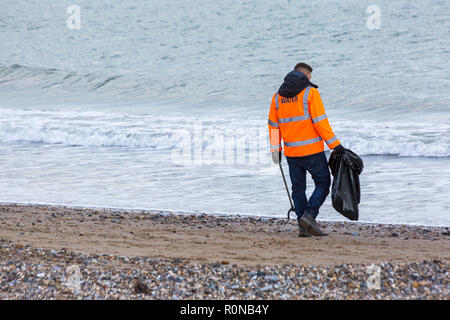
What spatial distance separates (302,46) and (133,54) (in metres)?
9.33

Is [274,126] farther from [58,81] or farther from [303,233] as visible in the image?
[58,81]

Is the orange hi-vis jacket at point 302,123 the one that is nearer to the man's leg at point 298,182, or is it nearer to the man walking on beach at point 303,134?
the man walking on beach at point 303,134

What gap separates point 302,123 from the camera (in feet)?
20.6

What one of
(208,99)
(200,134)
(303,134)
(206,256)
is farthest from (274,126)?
(208,99)

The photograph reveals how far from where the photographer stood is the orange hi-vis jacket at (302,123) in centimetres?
617

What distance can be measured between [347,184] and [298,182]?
521 millimetres

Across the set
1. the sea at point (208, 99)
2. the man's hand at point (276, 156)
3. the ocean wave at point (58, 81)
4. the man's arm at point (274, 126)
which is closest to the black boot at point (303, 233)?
the man's hand at point (276, 156)

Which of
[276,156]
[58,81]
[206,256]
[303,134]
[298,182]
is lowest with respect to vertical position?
[58,81]

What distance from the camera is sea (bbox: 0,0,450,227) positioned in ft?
29.8

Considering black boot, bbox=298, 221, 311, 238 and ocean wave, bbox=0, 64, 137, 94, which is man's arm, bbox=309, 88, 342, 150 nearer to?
black boot, bbox=298, 221, 311, 238

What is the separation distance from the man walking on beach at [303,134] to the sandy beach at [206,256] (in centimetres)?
36

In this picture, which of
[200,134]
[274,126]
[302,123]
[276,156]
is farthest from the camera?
[200,134]

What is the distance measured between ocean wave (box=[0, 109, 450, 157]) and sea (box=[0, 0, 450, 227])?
5cm

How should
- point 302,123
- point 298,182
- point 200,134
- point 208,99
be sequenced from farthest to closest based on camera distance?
1. point 208,99
2. point 200,134
3. point 298,182
4. point 302,123
